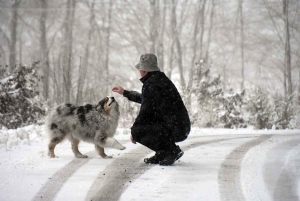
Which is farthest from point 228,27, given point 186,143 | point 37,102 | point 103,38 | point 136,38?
point 186,143

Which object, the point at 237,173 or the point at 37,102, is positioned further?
the point at 37,102

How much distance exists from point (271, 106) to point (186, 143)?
6682 millimetres

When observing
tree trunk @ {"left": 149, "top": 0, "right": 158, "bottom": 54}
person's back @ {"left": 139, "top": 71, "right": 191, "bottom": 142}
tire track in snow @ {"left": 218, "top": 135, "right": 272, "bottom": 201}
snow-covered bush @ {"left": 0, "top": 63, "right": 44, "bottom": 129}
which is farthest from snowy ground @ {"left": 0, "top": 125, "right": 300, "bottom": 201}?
tree trunk @ {"left": 149, "top": 0, "right": 158, "bottom": 54}

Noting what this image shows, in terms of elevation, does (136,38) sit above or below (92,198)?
above

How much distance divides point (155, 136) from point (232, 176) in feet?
3.80

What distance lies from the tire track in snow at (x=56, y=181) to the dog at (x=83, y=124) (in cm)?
48

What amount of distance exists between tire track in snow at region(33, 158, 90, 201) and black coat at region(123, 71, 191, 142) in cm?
98

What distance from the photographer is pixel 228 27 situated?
104 feet

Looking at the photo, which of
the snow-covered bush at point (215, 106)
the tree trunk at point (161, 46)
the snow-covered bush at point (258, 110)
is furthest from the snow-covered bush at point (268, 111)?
the tree trunk at point (161, 46)

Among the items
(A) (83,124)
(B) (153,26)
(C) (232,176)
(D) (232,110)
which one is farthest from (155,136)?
(B) (153,26)

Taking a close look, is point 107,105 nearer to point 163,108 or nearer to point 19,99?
point 163,108

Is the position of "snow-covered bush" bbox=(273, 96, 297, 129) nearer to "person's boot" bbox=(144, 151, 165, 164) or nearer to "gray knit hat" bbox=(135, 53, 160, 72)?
"person's boot" bbox=(144, 151, 165, 164)

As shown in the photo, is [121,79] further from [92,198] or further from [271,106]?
[92,198]

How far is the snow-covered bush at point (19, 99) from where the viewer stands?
11617 millimetres
